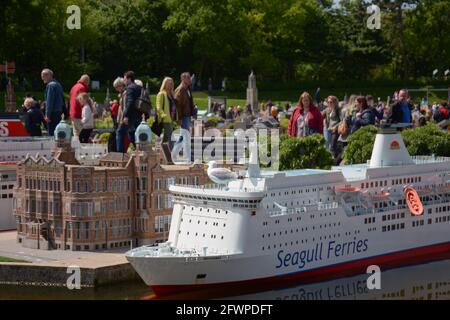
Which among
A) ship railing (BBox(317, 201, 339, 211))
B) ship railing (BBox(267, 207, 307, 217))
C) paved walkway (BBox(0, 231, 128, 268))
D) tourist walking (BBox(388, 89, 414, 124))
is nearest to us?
paved walkway (BBox(0, 231, 128, 268))

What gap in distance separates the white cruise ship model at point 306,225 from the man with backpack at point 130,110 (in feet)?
13.8

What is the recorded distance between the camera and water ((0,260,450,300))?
150ft

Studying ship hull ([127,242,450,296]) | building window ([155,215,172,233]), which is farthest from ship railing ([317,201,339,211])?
building window ([155,215,172,233])

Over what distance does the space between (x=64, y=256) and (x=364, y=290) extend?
10.5 metres

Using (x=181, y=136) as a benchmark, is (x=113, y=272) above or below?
below

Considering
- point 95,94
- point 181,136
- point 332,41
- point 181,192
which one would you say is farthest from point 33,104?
point 332,41

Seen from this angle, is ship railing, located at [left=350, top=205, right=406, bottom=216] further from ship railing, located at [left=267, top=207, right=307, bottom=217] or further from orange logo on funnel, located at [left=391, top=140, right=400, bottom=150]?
ship railing, located at [left=267, top=207, right=307, bottom=217]

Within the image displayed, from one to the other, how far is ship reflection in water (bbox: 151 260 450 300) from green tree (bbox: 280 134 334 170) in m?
6.95

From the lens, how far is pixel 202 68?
11581 centimetres

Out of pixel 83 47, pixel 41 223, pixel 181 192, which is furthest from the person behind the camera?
pixel 83 47

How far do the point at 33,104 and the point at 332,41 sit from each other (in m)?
68.1

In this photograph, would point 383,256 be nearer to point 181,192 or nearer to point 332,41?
point 181,192

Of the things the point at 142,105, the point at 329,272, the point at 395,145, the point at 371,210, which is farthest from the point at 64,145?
the point at 395,145
